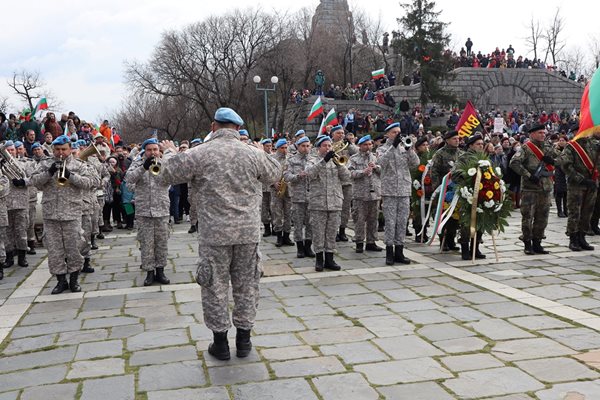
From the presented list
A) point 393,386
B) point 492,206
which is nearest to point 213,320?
point 393,386

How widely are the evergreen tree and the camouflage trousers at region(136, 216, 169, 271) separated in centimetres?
3560

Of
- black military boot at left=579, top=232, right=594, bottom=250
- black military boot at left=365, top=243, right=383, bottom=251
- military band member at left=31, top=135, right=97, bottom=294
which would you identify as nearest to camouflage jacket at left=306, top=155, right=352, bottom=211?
black military boot at left=365, top=243, right=383, bottom=251

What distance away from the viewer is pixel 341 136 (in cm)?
1002

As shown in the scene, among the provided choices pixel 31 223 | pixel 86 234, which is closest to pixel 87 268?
pixel 86 234

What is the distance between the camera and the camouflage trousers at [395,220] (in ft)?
28.8

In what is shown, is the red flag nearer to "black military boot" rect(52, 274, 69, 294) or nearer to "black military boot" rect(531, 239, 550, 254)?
"black military boot" rect(531, 239, 550, 254)

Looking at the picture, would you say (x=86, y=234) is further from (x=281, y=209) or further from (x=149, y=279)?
(x=281, y=209)

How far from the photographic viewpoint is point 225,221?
15.8 feet

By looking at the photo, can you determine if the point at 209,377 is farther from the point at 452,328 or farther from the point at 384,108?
the point at 384,108

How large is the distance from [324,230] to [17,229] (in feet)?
17.0

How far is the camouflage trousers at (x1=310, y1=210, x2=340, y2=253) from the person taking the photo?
8.60 m

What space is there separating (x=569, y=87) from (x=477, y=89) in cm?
811

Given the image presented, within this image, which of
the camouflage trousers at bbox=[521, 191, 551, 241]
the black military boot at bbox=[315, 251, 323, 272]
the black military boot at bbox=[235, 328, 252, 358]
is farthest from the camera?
the camouflage trousers at bbox=[521, 191, 551, 241]

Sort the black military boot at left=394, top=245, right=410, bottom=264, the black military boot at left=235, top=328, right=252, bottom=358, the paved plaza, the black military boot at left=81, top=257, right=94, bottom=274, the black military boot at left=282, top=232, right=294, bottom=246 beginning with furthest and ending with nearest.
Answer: the black military boot at left=282, top=232, right=294, bottom=246 < the black military boot at left=81, top=257, right=94, bottom=274 < the black military boot at left=394, top=245, right=410, bottom=264 < the black military boot at left=235, top=328, right=252, bottom=358 < the paved plaza
